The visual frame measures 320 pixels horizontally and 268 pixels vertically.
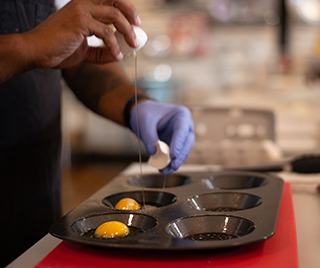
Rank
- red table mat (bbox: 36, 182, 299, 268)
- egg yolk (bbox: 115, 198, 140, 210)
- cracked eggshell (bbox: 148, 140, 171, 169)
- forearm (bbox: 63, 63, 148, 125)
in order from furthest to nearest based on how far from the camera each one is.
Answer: forearm (bbox: 63, 63, 148, 125) → cracked eggshell (bbox: 148, 140, 171, 169) → egg yolk (bbox: 115, 198, 140, 210) → red table mat (bbox: 36, 182, 299, 268)

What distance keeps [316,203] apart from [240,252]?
20.5 inches

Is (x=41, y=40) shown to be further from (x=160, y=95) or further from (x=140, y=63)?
(x=140, y=63)

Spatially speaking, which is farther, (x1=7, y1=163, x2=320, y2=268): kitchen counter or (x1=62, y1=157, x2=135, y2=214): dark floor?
(x1=62, y1=157, x2=135, y2=214): dark floor

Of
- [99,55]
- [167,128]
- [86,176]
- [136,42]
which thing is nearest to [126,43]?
[136,42]

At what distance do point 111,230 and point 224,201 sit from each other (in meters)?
0.31

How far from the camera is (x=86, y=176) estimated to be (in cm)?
422

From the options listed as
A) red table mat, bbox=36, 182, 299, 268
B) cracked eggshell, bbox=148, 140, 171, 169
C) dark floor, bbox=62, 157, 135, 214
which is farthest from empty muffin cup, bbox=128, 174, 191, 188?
dark floor, bbox=62, 157, 135, 214

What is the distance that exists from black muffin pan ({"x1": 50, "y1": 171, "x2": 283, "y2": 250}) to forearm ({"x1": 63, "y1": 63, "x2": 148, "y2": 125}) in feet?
0.79

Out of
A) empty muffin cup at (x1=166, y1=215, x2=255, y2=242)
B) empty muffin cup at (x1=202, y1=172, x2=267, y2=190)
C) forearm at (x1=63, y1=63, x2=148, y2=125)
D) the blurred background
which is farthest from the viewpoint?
the blurred background

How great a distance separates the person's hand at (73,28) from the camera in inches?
29.2

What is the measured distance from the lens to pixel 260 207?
79cm

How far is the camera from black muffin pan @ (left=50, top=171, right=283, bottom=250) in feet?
2.02

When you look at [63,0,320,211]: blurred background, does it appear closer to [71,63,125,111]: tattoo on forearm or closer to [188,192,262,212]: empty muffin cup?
[71,63,125,111]: tattoo on forearm

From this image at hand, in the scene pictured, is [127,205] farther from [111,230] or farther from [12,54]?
[12,54]
